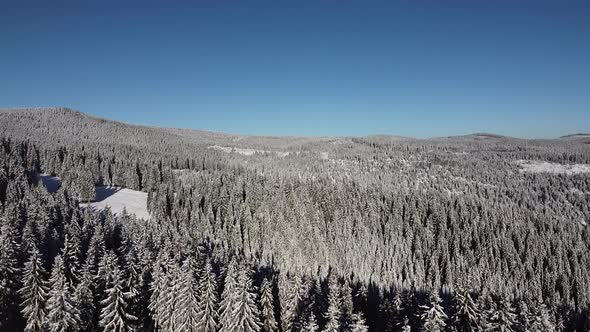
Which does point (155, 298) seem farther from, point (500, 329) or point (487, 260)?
point (487, 260)

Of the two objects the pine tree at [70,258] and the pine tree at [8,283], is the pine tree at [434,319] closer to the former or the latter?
the pine tree at [70,258]

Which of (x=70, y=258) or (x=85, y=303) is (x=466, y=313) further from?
(x=70, y=258)

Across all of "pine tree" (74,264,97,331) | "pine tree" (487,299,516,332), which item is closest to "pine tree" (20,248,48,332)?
"pine tree" (74,264,97,331)

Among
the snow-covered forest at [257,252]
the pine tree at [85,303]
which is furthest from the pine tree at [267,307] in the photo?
the pine tree at [85,303]

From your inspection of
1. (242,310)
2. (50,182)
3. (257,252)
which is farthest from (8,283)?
(50,182)

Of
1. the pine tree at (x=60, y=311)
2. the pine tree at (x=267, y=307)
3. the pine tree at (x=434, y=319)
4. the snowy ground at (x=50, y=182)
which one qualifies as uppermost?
the snowy ground at (x=50, y=182)

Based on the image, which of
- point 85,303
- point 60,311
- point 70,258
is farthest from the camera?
point 70,258

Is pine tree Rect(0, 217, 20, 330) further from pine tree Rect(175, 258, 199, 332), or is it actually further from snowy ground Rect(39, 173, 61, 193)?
snowy ground Rect(39, 173, 61, 193)
